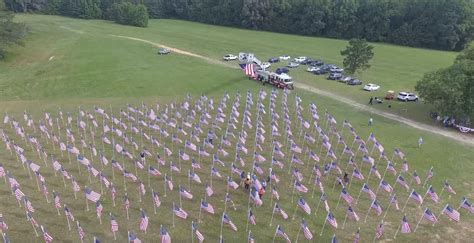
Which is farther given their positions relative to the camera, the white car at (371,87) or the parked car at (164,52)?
the parked car at (164,52)

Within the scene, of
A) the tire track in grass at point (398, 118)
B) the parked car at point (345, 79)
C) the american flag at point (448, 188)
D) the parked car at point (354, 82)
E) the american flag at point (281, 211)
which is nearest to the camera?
the american flag at point (281, 211)

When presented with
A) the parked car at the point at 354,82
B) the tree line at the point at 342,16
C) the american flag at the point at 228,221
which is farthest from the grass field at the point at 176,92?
the tree line at the point at 342,16

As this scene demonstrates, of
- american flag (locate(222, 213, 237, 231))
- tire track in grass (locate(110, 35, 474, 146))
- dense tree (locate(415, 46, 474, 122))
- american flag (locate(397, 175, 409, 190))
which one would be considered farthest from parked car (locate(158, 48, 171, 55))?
american flag (locate(222, 213, 237, 231))

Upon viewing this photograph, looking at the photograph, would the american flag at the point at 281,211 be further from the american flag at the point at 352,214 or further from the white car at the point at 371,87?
the white car at the point at 371,87

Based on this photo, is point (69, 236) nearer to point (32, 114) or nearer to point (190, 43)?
point (32, 114)

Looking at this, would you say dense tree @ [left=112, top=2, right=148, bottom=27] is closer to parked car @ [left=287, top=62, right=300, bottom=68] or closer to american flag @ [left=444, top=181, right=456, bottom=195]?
parked car @ [left=287, top=62, right=300, bottom=68]

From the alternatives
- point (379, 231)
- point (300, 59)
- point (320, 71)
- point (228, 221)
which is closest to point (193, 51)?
point (300, 59)
